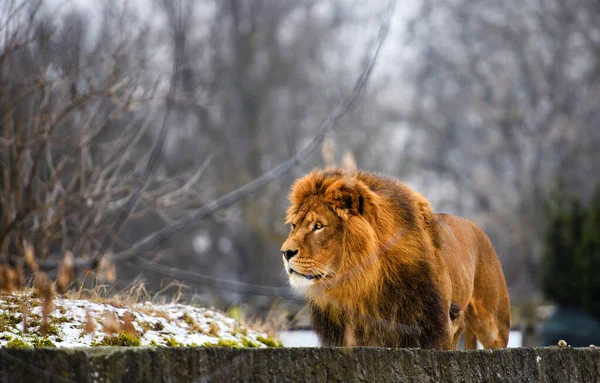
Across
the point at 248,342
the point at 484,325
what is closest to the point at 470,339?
the point at 484,325

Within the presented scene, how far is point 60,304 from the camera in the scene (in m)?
4.92

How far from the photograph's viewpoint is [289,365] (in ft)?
11.5

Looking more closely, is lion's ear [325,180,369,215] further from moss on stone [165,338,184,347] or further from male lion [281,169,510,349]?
moss on stone [165,338,184,347]

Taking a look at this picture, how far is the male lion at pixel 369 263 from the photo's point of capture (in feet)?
16.7

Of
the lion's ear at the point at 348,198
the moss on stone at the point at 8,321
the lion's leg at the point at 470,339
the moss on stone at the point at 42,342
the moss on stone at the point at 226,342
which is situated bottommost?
the moss on stone at the point at 42,342

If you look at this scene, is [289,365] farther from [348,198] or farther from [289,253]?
[348,198]

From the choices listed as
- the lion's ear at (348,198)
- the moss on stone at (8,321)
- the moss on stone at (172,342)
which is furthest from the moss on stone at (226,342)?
the moss on stone at (8,321)

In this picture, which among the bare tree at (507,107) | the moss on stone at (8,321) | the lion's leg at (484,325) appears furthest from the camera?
the bare tree at (507,107)

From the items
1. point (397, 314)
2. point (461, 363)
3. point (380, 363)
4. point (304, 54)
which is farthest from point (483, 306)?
point (304, 54)

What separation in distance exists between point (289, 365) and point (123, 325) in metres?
1.27

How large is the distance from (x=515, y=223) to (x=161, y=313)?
27.9 meters

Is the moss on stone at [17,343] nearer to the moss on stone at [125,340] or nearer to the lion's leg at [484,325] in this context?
the moss on stone at [125,340]

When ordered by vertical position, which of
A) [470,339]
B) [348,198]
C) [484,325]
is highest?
[348,198]

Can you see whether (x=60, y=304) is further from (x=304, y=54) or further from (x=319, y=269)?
(x=304, y=54)
